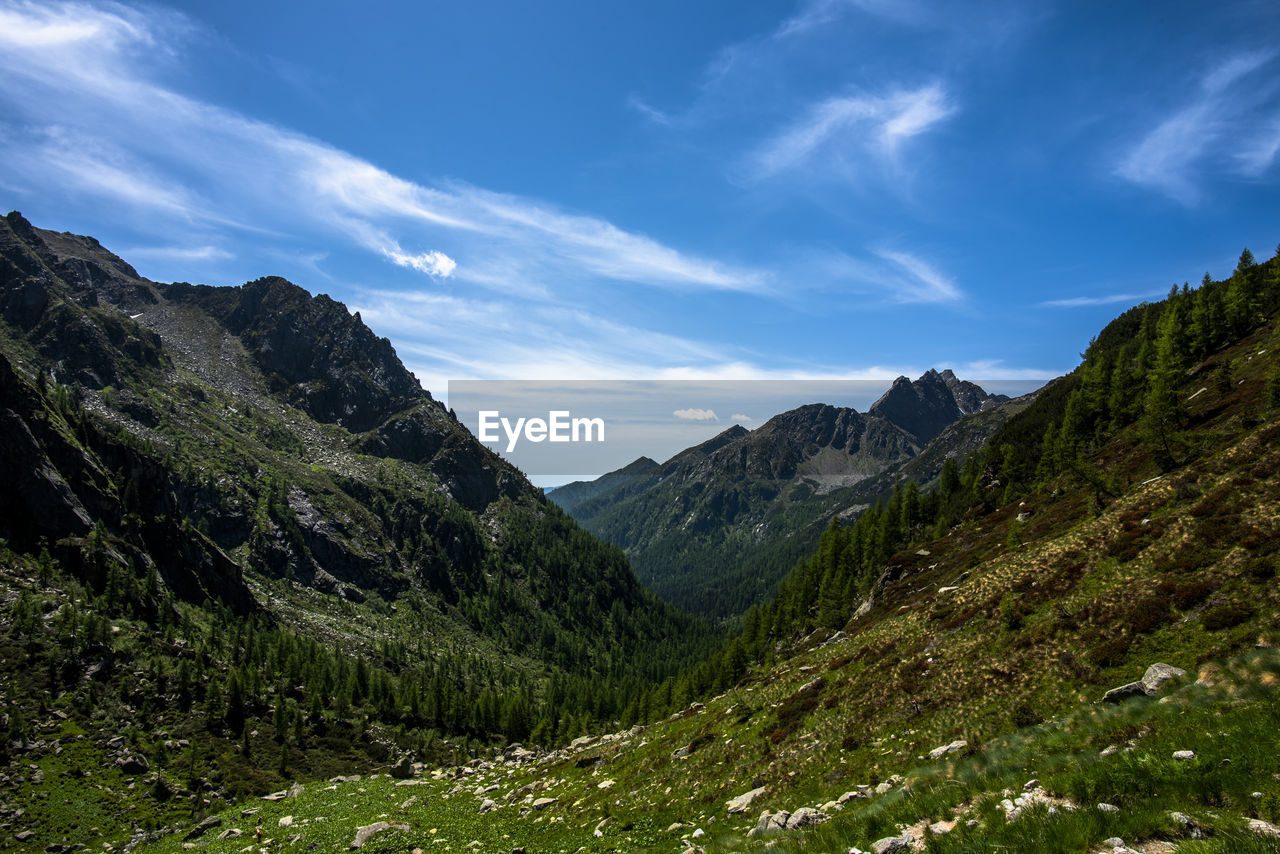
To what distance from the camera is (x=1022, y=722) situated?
62.9 feet

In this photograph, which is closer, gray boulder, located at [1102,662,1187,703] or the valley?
the valley

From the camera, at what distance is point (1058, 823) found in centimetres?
1018

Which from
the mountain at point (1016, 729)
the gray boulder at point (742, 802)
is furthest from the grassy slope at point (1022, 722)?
the gray boulder at point (742, 802)

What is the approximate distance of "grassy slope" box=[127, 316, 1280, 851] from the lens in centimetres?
1142

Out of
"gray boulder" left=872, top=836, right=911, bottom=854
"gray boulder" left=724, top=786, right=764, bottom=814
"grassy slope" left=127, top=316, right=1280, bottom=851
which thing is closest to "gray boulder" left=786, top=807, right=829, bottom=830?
"grassy slope" left=127, top=316, right=1280, bottom=851

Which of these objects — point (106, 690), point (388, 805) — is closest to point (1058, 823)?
point (388, 805)

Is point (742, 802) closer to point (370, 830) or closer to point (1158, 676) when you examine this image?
point (1158, 676)

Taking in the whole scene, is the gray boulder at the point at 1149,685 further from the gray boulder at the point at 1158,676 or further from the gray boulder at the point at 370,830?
the gray boulder at the point at 370,830

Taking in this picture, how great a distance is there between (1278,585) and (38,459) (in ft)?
601

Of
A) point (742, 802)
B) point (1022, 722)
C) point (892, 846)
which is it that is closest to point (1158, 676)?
point (1022, 722)

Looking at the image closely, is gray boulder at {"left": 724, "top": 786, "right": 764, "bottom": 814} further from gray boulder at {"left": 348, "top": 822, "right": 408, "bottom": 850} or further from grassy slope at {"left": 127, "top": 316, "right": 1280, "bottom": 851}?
gray boulder at {"left": 348, "top": 822, "right": 408, "bottom": 850}

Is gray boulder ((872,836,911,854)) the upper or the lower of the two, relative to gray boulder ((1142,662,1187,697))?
lower

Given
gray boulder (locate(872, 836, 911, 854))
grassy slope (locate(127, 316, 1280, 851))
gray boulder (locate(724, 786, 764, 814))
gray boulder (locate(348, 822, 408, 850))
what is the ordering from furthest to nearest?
gray boulder (locate(348, 822, 408, 850)), gray boulder (locate(724, 786, 764, 814)), gray boulder (locate(872, 836, 911, 854)), grassy slope (locate(127, 316, 1280, 851))

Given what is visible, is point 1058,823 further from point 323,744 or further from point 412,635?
point 412,635
